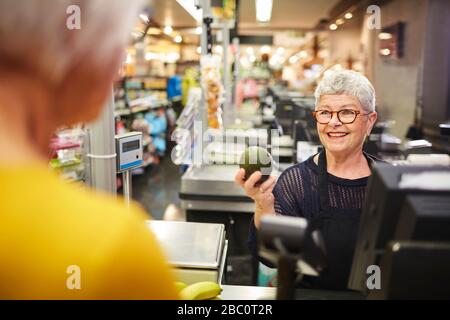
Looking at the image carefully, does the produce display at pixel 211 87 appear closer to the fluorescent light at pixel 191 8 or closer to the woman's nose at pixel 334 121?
the fluorescent light at pixel 191 8

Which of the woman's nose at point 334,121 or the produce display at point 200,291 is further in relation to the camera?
the woman's nose at point 334,121

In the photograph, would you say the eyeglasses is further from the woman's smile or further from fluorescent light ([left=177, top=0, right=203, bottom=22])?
fluorescent light ([left=177, top=0, right=203, bottom=22])

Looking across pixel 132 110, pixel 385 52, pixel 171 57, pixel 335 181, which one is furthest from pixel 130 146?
pixel 171 57

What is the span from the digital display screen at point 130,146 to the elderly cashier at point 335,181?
0.61 m

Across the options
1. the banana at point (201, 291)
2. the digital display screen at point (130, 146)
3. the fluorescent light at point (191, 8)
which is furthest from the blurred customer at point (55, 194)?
the fluorescent light at point (191, 8)

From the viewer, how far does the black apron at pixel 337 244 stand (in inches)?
71.6

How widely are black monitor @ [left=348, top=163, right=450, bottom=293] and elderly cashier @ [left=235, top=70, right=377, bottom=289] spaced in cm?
87

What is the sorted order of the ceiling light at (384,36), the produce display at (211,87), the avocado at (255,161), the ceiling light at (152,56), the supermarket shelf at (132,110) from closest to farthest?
the avocado at (255,161)
the produce display at (211,87)
the supermarket shelf at (132,110)
the ceiling light at (384,36)
the ceiling light at (152,56)

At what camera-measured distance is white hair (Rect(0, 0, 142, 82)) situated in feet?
2.27

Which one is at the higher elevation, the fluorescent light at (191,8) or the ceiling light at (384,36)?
the ceiling light at (384,36)

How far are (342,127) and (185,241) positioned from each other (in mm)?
847

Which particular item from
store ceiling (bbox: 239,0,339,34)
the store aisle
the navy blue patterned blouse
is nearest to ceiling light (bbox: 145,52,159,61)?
store ceiling (bbox: 239,0,339,34)

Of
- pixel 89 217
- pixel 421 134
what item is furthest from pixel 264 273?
pixel 421 134
